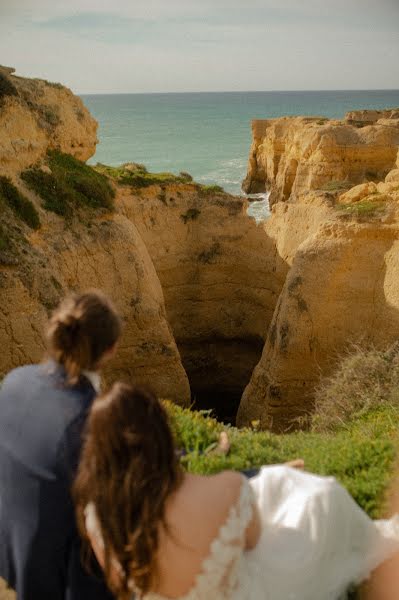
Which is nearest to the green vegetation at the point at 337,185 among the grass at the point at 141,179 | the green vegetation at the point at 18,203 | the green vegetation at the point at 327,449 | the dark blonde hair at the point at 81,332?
the grass at the point at 141,179

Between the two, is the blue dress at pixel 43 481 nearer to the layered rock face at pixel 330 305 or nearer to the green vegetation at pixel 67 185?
the green vegetation at pixel 67 185

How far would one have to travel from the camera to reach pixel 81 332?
2.87 metres

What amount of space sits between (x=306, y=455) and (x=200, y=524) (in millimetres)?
2665

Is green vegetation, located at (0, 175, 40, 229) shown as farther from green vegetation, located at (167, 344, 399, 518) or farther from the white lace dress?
the white lace dress

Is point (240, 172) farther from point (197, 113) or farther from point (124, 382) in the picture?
point (197, 113)

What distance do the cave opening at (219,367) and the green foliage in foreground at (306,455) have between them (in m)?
10.5

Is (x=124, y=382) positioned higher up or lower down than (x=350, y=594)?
higher up

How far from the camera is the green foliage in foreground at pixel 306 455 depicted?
4375mm

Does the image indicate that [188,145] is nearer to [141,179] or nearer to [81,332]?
[141,179]

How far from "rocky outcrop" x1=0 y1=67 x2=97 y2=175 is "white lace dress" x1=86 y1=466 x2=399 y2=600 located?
8592 mm

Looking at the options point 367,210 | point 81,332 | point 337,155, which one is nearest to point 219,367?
point 367,210

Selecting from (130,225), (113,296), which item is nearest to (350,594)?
(113,296)

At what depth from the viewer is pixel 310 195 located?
15.1 m

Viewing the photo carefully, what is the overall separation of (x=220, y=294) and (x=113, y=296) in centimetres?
551
